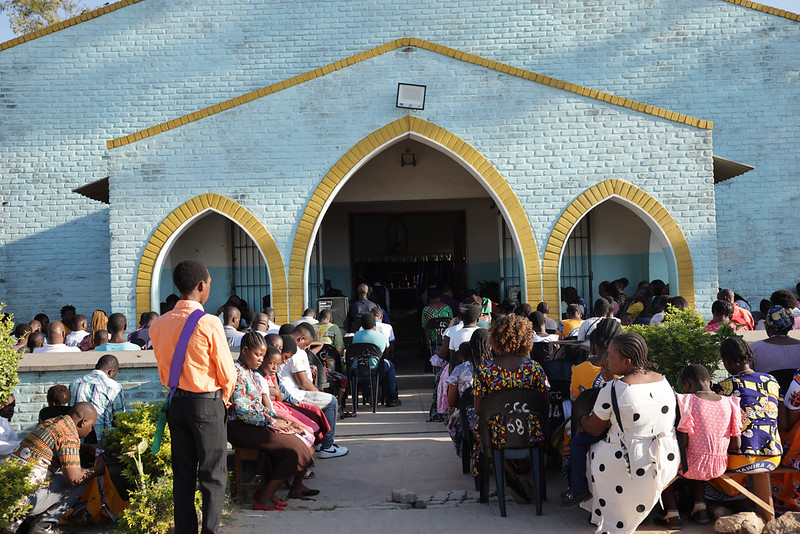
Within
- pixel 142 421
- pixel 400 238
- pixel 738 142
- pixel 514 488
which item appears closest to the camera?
pixel 142 421

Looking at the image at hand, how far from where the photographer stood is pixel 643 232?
13617 mm

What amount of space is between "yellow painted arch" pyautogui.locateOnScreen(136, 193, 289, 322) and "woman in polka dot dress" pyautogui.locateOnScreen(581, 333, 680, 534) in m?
6.83

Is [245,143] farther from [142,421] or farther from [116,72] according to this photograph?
[142,421]

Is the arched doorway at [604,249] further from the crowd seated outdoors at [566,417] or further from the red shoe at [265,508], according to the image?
the red shoe at [265,508]

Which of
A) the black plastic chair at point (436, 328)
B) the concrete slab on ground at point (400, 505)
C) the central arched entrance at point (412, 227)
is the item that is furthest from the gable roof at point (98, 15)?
the concrete slab on ground at point (400, 505)

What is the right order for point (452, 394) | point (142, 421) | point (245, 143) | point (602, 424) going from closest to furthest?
1. point (602, 424)
2. point (142, 421)
3. point (452, 394)
4. point (245, 143)

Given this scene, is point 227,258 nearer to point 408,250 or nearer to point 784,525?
point 408,250

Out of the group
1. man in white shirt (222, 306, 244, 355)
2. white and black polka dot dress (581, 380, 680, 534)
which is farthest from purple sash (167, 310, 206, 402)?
man in white shirt (222, 306, 244, 355)

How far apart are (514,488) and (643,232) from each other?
8.72 meters

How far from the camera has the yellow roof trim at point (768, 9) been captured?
1330cm

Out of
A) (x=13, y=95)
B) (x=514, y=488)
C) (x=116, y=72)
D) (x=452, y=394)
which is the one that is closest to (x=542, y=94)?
(x=452, y=394)

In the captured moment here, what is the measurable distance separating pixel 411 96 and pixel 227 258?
4.48 m

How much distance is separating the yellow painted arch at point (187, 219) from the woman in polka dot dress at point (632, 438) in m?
6.83

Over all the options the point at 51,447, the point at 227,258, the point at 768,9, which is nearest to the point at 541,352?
the point at 51,447
